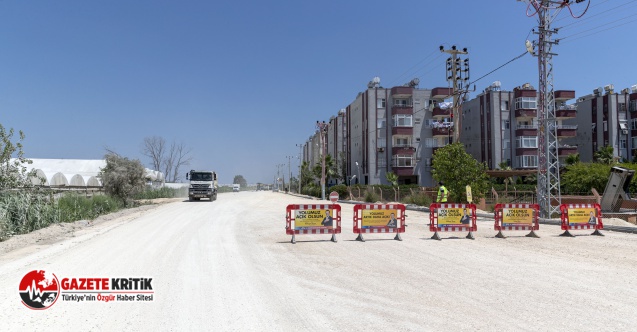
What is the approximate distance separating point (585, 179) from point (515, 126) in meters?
29.5

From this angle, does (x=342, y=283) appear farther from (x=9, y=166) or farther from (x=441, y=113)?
(x=441, y=113)

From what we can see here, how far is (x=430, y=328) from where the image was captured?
565cm

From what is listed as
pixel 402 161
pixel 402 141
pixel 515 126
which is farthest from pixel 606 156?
pixel 402 141

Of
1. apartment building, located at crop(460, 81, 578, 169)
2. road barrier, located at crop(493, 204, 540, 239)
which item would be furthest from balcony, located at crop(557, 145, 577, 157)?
road barrier, located at crop(493, 204, 540, 239)

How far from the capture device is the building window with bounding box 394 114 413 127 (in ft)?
200

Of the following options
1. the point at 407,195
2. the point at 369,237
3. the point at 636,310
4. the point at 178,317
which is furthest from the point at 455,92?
the point at 178,317

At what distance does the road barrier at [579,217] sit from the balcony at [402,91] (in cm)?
4655

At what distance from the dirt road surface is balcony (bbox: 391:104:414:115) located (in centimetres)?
4749

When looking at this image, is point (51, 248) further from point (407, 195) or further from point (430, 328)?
point (407, 195)

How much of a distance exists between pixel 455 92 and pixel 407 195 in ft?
36.3

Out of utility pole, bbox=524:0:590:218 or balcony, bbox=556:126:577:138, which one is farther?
balcony, bbox=556:126:577:138

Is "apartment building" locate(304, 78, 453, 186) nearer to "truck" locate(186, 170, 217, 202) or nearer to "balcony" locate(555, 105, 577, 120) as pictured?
"balcony" locate(555, 105, 577, 120)

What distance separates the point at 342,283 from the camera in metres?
8.26

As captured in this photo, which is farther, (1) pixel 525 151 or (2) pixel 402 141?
(2) pixel 402 141
